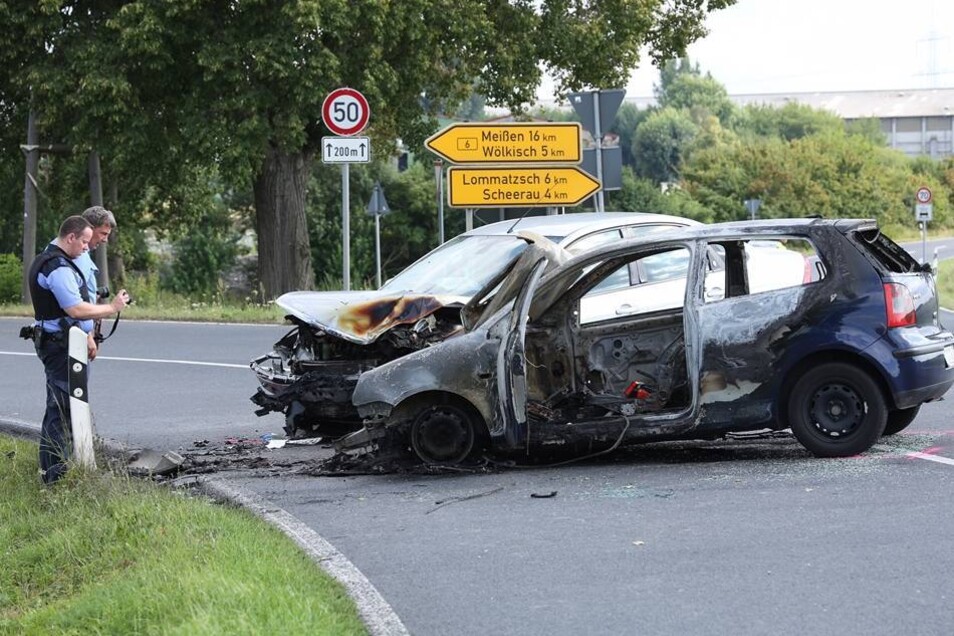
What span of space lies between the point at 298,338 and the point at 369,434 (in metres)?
1.41

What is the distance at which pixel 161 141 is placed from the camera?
28984mm

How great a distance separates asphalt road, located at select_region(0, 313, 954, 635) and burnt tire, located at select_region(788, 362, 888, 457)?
0.14 m

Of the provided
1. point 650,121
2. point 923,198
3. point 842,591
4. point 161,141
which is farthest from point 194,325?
point 650,121

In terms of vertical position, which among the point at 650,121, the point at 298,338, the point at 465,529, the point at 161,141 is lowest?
the point at 465,529

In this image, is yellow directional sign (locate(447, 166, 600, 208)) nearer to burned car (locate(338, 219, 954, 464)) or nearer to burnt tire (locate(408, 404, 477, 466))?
burned car (locate(338, 219, 954, 464))

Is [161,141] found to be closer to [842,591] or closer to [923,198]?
[842,591]

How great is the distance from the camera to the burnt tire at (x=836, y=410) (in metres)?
8.64

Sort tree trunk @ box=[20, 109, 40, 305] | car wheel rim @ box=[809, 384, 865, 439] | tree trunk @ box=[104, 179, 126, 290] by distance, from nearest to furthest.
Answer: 1. car wheel rim @ box=[809, 384, 865, 439]
2. tree trunk @ box=[20, 109, 40, 305]
3. tree trunk @ box=[104, 179, 126, 290]

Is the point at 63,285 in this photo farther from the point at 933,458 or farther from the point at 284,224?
the point at 284,224

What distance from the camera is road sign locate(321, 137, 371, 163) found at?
56.9 feet

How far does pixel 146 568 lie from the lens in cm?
634

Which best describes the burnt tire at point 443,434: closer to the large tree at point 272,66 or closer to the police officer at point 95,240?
the police officer at point 95,240

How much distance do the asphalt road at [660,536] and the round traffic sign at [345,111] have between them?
741cm

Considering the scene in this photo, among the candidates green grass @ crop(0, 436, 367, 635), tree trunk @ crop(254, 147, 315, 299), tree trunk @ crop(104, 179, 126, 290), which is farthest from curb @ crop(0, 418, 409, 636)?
tree trunk @ crop(104, 179, 126, 290)
